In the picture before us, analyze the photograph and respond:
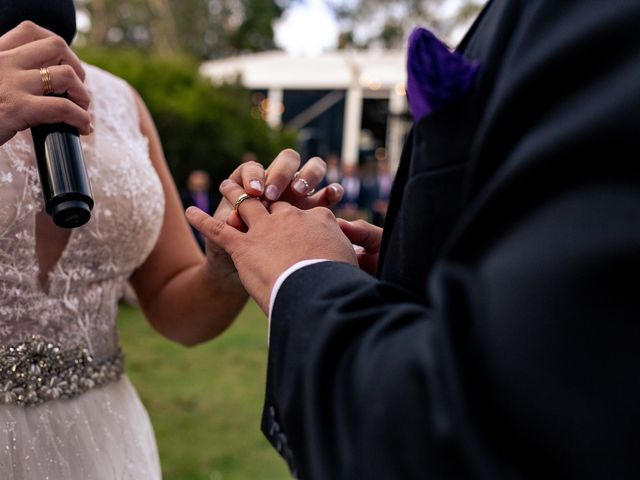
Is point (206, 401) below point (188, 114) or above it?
below

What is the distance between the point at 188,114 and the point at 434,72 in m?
10.3

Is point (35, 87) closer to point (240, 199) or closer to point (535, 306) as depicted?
point (240, 199)

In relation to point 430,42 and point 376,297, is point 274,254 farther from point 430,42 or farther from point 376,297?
point 430,42

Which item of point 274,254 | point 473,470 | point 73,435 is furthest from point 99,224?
point 473,470

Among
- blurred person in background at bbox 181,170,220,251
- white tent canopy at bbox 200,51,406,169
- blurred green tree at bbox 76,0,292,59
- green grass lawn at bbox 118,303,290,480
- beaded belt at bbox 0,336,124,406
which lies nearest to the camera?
beaded belt at bbox 0,336,124,406

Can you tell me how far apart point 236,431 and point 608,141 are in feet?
15.7

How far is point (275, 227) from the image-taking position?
4.03ft

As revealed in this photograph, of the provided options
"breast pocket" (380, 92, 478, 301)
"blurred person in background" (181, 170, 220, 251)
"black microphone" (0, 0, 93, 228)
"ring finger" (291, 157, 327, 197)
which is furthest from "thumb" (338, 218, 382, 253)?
"blurred person in background" (181, 170, 220, 251)

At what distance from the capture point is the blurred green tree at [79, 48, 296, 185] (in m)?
Answer: 10.9

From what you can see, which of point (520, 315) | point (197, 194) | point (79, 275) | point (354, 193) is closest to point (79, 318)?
point (79, 275)

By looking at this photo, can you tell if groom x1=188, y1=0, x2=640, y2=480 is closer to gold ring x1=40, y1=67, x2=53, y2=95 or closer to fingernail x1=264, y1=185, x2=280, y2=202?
fingernail x1=264, y1=185, x2=280, y2=202

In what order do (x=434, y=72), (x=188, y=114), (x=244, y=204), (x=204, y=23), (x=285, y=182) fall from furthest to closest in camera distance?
(x=204, y=23)
(x=188, y=114)
(x=285, y=182)
(x=244, y=204)
(x=434, y=72)

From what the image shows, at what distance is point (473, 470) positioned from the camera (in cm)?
75

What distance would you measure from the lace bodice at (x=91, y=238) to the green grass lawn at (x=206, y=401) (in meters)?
2.72
